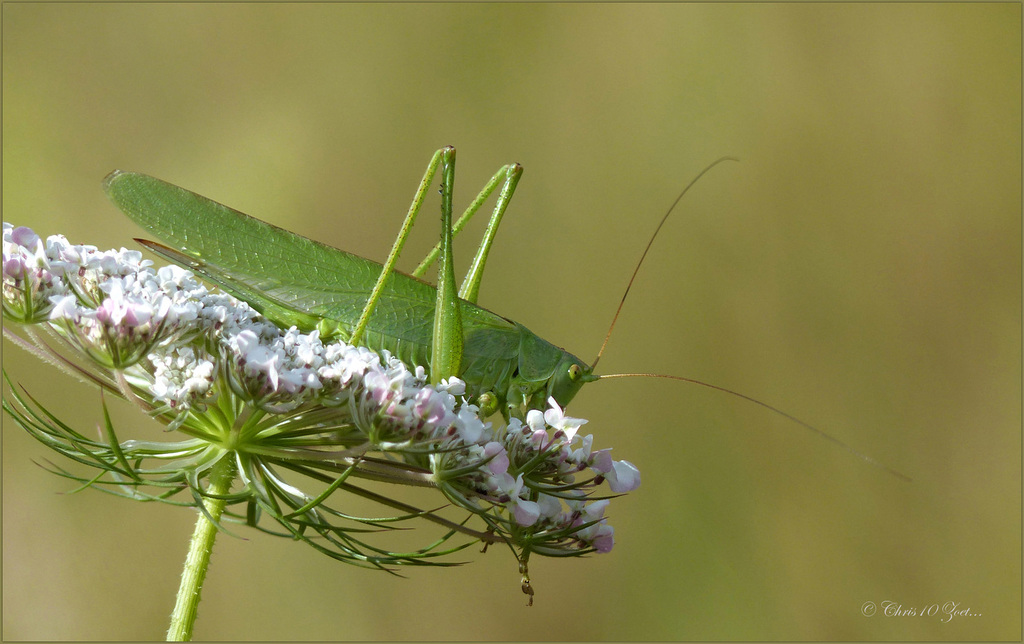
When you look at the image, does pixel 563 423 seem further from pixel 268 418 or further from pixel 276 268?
pixel 276 268

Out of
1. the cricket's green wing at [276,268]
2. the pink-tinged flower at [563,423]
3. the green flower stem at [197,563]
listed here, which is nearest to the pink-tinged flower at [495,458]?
the pink-tinged flower at [563,423]

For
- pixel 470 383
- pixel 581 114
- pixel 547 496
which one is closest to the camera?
pixel 547 496

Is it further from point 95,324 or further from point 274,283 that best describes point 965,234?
point 95,324

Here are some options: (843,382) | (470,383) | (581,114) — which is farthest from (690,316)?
(470,383)

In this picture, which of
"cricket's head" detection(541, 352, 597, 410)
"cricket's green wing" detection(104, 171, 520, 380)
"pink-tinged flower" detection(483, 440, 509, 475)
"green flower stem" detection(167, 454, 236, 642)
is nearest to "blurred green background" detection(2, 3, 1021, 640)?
"cricket's head" detection(541, 352, 597, 410)

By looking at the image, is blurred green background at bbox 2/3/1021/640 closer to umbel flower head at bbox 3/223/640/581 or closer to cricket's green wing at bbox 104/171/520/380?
cricket's green wing at bbox 104/171/520/380

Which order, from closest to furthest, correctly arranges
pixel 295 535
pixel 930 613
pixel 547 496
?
pixel 295 535
pixel 547 496
pixel 930 613
